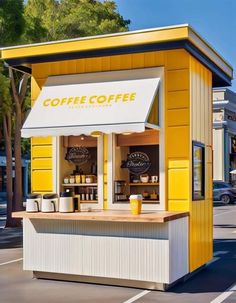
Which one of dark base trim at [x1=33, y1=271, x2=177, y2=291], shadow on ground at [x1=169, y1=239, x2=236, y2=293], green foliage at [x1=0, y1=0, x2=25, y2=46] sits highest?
green foliage at [x1=0, y1=0, x2=25, y2=46]

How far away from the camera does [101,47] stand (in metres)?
9.20

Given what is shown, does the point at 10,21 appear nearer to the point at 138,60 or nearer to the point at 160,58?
the point at 138,60

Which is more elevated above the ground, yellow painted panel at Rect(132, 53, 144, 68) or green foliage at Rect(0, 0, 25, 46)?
green foliage at Rect(0, 0, 25, 46)

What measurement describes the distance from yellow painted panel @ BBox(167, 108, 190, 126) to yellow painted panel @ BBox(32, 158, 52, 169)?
2.43 meters

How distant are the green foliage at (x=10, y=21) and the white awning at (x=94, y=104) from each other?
24.8ft

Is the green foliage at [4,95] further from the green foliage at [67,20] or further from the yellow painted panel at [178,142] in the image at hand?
the yellow painted panel at [178,142]

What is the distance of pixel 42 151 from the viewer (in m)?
10.0

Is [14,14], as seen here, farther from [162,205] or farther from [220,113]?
[220,113]

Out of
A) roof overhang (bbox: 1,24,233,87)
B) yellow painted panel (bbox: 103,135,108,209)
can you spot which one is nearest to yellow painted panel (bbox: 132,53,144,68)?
roof overhang (bbox: 1,24,233,87)

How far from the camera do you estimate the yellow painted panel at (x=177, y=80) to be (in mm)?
8969

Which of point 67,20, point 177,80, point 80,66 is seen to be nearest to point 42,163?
point 80,66

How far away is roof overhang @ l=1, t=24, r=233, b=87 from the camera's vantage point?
341 inches

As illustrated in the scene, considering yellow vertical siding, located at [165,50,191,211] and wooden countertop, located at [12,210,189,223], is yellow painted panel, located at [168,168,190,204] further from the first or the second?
wooden countertop, located at [12,210,189,223]

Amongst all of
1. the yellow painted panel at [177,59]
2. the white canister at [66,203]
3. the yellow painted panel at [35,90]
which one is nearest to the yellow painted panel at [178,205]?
the white canister at [66,203]
